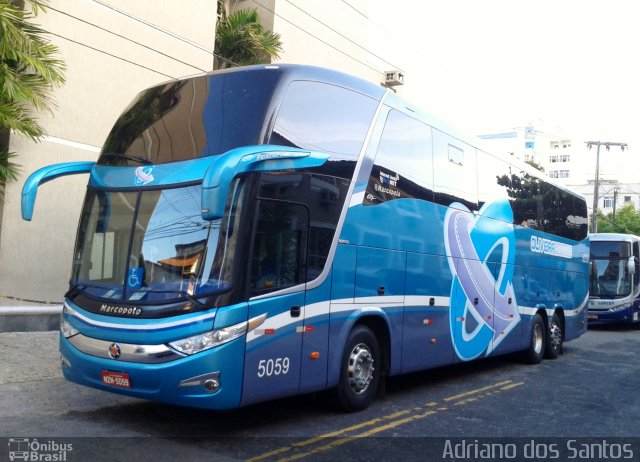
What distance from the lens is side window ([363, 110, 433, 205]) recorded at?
8562mm

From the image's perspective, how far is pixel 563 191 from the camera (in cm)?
1544

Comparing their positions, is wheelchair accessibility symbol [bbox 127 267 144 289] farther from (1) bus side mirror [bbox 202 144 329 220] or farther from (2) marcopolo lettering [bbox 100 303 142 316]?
(1) bus side mirror [bbox 202 144 329 220]

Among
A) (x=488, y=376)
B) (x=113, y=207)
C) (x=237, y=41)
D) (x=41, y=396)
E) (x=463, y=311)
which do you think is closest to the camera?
(x=113, y=207)

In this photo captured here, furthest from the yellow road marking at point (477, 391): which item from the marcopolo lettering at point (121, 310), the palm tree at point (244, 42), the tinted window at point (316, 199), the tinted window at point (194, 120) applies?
the palm tree at point (244, 42)

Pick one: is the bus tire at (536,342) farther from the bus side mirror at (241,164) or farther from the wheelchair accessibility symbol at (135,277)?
the wheelchair accessibility symbol at (135,277)

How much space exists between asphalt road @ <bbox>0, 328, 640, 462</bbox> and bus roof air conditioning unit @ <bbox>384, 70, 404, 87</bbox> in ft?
51.2

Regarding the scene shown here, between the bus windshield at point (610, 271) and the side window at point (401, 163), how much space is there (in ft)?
52.6

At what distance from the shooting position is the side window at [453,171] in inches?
397

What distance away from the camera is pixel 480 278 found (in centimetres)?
1136

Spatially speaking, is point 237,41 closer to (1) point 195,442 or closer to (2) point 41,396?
(2) point 41,396

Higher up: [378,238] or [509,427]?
[378,238]

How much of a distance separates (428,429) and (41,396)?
474 centimetres

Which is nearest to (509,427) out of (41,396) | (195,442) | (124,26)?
(195,442)

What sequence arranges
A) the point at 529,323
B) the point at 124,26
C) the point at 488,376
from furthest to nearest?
1. the point at 124,26
2. the point at 529,323
3. the point at 488,376
